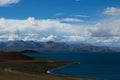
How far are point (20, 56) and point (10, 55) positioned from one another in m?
6.13

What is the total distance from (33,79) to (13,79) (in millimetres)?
4850

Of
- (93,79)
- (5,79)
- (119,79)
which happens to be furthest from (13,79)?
(119,79)

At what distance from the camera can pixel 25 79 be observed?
191 feet

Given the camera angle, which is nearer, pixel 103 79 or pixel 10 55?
pixel 103 79

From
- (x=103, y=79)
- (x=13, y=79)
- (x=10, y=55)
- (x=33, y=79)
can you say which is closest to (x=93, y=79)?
(x=103, y=79)

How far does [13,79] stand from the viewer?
5647 centimetres

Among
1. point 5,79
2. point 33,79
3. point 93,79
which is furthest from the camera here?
point 93,79

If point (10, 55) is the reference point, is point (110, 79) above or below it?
below

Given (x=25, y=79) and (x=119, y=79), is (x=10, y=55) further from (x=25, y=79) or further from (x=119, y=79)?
(x=25, y=79)

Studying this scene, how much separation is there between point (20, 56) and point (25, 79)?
436ft

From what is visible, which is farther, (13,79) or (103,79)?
(103,79)

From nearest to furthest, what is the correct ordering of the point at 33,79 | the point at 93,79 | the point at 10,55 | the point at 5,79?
the point at 5,79 → the point at 33,79 → the point at 93,79 → the point at 10,55

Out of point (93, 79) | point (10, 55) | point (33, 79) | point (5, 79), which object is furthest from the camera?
point (10, 55)

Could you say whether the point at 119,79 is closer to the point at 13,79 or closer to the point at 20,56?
the point at 13,79
